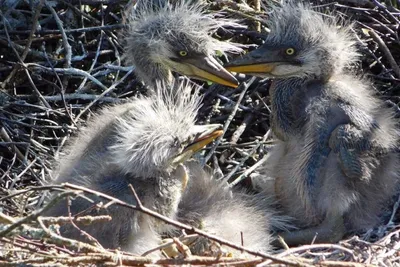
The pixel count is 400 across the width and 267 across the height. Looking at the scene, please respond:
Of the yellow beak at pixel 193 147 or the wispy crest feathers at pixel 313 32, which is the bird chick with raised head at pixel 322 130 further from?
the yellow beak at pixel 193 147

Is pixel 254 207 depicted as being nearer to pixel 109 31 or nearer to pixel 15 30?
pixel 109 31

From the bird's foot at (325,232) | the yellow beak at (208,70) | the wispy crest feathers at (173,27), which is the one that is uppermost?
the wispy crest feathers at (173,27)

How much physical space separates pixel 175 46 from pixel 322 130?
33.5 inches

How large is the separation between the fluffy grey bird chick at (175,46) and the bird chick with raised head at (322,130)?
136 millimetres

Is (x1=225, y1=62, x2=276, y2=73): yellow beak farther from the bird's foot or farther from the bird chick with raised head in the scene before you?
the bird's foot

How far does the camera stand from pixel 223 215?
166 inches

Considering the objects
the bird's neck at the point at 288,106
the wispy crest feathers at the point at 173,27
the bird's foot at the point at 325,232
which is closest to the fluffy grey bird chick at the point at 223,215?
the bird's foot at the point at 325,232

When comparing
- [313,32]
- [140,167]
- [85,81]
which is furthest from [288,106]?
[85,81]

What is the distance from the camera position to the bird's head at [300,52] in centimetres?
445

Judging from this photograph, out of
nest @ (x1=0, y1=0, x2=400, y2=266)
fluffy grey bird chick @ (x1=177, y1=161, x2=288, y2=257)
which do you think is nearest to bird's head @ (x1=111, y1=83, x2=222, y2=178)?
fluffy grey bird chick @ (x1=177, y1=161, x2=288, y2=257)

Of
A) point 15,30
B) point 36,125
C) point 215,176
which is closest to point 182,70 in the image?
point 215,176

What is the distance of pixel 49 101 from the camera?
496cm

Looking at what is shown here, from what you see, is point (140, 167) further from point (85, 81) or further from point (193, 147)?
point (85, 81)

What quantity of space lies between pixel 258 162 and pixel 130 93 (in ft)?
2.81
